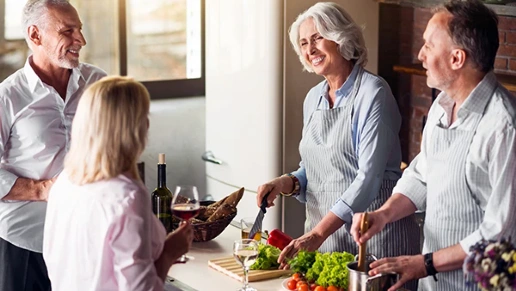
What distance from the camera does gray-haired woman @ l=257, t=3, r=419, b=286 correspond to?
9.88 feet

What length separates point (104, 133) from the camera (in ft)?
6.88

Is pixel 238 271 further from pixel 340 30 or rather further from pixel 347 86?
pixel 340 30

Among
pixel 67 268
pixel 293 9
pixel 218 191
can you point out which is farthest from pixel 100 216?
pixel 218 191

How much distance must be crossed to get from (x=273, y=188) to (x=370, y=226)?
0.70 m

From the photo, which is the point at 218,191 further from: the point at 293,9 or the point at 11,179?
the point at 11,179

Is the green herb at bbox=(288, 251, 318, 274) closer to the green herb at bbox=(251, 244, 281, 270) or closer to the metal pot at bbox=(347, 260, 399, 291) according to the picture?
the green herb at bbox=(251, 244, 281, 270)

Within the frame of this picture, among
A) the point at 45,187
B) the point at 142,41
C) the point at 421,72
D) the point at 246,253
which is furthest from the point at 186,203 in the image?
the point at 142,41

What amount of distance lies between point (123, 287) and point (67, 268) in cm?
21

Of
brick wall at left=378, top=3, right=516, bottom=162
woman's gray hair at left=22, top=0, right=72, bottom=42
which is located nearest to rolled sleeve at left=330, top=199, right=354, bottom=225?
woman's gray hair at left=22, top=0, right=72, bottom=42

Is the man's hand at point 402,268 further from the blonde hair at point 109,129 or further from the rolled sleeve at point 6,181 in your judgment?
the rolled sleeve at point 6,181

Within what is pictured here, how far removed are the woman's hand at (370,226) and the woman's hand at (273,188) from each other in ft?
2.12

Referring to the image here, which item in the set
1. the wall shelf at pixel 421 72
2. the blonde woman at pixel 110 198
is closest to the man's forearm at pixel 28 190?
the blonde woman at pixel 110 198

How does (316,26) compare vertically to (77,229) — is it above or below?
above

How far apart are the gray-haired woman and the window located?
2.10 metres
